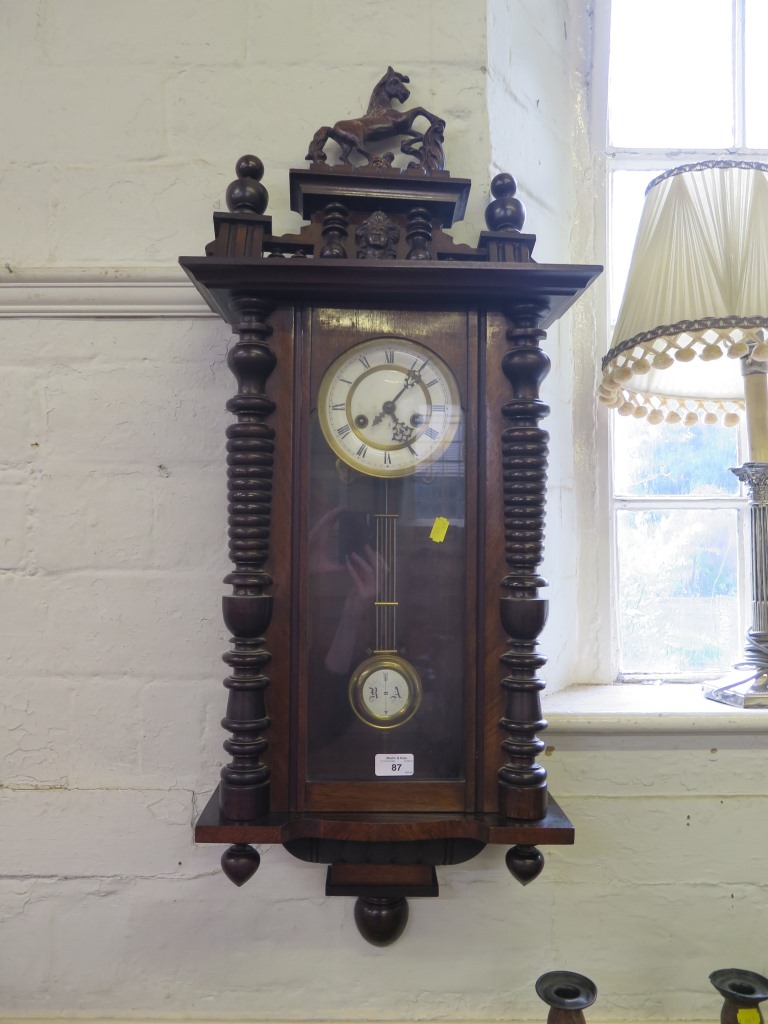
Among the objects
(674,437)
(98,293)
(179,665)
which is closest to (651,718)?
(674,437)

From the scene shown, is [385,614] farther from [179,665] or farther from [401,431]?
[179,665]

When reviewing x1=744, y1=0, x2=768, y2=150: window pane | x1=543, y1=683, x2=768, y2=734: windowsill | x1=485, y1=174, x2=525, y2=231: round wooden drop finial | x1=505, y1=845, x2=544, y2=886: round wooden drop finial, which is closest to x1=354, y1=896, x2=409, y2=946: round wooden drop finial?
x1=505, y1=845, x2=544, y2=886: round wooden drop finial

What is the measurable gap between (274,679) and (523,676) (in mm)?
272

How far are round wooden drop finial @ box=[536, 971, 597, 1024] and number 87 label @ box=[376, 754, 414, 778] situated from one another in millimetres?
268

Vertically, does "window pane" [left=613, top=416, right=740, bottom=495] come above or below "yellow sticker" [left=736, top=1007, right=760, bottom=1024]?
above

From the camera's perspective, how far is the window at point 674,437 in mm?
1155

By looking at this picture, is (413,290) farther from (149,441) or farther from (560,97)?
(560,97)

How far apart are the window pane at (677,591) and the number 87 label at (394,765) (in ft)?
1.62

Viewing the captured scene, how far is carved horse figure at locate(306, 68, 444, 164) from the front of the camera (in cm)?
89

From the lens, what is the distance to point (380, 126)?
36.3 inches

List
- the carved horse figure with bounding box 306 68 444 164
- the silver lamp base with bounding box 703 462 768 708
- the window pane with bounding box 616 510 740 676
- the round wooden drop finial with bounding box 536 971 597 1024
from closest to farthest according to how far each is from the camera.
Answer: the round wooden drop finial with bounding box 536 971 597 1024 → the carved horse figure with bounding box 306 68 444 164 → the silver lamp base with bounding box 703 462 768 708 → the window pane with bounding box 616 510 740 676

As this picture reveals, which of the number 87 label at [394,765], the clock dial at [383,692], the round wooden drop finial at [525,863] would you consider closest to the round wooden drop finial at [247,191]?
the clock dial at [383,692]

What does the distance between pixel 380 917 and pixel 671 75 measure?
1.37 m

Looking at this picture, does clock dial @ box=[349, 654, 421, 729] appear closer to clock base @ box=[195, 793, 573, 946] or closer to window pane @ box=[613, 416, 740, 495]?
clock base @ box=[195, 793, 573, 946]
